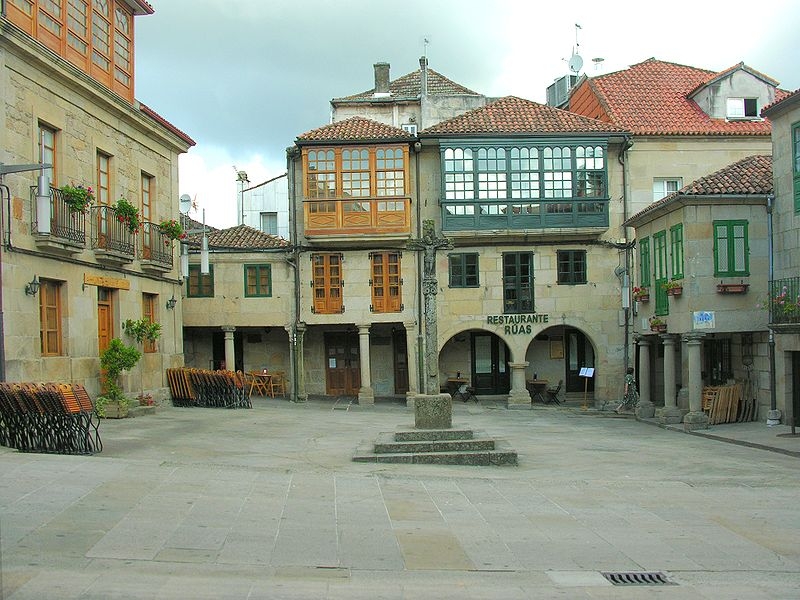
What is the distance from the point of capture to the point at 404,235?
30.7 m

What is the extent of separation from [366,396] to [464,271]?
5.52 m

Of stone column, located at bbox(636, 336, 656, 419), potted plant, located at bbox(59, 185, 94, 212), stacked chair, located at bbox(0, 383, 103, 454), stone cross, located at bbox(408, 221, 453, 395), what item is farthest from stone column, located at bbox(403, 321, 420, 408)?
stacked chair, located at bbox(0, 383, 103, 454)

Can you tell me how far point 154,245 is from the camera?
980 inches

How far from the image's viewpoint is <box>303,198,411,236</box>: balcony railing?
100ft

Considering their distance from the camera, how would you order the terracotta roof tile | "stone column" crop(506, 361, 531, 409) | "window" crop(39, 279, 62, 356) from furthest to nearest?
1. the terracotta roof tile
2. "stone column" crop(506, 361, 531, 409)
3. "window" crop(39, 279, 62, 356)

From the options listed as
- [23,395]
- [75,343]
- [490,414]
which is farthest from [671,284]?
[23,395]

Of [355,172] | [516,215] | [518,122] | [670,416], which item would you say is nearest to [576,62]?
[518,122]

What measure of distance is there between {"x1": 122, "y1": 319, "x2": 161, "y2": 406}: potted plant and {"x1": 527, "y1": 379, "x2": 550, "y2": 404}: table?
1422cm

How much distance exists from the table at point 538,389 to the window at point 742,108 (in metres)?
11.7

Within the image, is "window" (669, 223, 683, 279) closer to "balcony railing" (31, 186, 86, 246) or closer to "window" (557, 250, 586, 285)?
"window" (557, 250, 586, 285)

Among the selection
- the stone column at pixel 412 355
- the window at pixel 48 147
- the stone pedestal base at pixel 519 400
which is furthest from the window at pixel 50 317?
the stone pedestal base at pixel 519 400

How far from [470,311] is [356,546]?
74.6 feet

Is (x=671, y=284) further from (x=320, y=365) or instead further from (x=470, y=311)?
(x=320, y=365)

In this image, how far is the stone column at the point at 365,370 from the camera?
31266 millimetres
